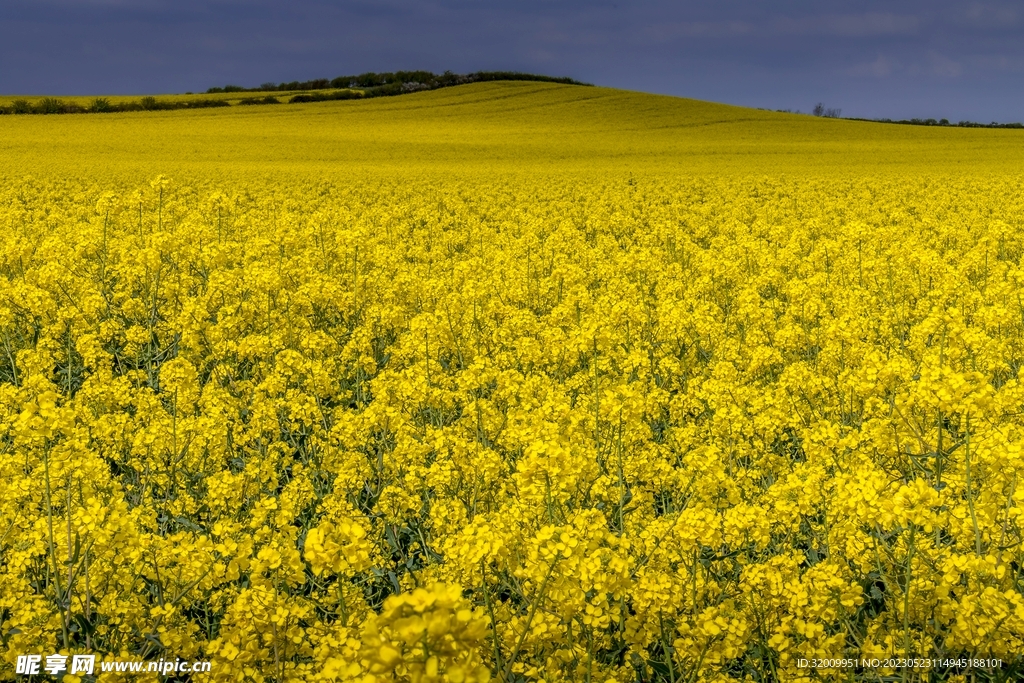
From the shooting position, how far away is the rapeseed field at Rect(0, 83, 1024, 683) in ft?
8.83

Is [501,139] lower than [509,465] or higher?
higher

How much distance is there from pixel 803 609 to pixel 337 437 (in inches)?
123

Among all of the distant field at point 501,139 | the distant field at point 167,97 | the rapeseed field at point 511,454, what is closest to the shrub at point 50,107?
the distant field at point 167,97

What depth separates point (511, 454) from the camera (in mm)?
4742

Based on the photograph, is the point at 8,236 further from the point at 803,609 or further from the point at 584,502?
the point at 803,609

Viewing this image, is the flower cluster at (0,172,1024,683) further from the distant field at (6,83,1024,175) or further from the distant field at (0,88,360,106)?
the distant field at (0,88,360,106)

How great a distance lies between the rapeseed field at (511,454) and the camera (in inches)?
106

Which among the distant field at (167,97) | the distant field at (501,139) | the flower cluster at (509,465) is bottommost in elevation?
the flower cluster at (509,465)

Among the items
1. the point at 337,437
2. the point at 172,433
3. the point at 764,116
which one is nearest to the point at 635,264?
the point at 337,437

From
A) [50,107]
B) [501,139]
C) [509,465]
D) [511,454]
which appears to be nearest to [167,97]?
[50,107]

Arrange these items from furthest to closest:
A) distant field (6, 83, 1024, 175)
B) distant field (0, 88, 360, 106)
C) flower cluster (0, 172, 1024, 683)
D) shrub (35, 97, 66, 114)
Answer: distant field (0, 88, 360, 106)
shrub (35, 97, 66, 114)
distant field (6, 83, 1024, 175)
flower cluster (0, 172, 1024, 683)

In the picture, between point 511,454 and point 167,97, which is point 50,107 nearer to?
point 167,97

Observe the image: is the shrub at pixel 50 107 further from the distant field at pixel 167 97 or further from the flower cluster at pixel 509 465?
the flower cluster at pixel 509 465

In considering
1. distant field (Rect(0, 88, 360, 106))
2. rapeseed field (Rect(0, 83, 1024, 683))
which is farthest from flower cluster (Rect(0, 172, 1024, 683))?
distant field (Rect(0, 88, 360, 106))
